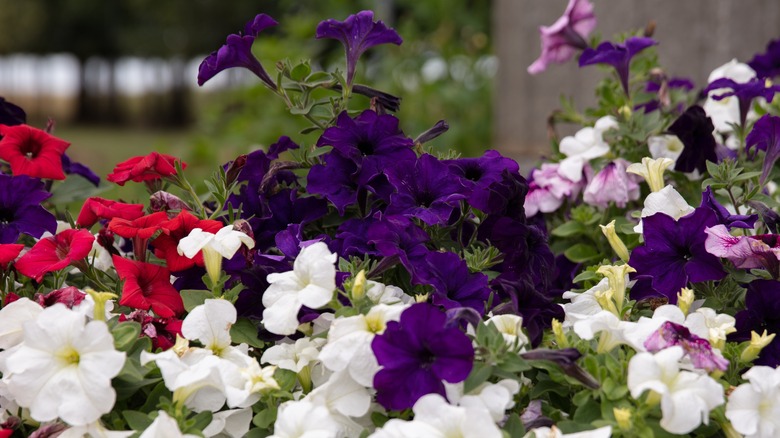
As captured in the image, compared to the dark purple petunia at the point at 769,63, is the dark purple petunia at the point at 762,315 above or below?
below

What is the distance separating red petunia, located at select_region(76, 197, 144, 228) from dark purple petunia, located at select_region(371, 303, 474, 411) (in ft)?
1.87

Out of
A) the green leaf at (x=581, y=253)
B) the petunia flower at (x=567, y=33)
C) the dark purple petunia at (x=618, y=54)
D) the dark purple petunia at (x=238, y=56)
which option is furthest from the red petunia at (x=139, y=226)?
the petunia flower at (x=567, y=33)

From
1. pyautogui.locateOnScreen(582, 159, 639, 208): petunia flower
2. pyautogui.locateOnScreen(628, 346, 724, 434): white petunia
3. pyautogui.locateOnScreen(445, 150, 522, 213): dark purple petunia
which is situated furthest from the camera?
pyautogui.locateOnScreen(582, 159, 639, 208): petunia flower

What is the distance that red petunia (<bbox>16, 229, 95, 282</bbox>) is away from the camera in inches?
51.9

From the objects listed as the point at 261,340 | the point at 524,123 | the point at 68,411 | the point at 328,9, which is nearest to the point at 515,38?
the point at 524,123

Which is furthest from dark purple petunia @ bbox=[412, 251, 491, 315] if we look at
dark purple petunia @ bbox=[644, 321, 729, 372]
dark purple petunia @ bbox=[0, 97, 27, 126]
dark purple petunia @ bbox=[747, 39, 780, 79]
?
dark purple petunia @ bbox=[747, 39, 780, 79]

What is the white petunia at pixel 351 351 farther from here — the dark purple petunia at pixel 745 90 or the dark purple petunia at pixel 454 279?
the dark purple petunia at pixel 745 90

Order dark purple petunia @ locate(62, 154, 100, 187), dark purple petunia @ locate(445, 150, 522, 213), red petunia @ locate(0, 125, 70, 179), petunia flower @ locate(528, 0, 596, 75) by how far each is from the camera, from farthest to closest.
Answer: petunia flower @ locate(528, 0, 596, 75), dark purple petunia @ locate(62, 154, 100, 187), red petunia @ locate(0, 125, 70, 179), dark purple petunia @ locate(445, 150, 522, 213)

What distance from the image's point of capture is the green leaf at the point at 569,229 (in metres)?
1.79

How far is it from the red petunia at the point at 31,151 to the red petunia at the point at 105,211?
5.9 inches

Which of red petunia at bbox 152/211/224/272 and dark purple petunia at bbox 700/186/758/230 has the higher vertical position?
dark purple petunia at bbox 700/186/758/230

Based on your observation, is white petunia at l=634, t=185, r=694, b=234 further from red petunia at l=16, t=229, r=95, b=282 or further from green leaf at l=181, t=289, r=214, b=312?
red petunia at l=16, t=229, r=95, b=282

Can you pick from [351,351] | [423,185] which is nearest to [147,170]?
[423,185]

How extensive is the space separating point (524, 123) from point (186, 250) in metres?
3.68
